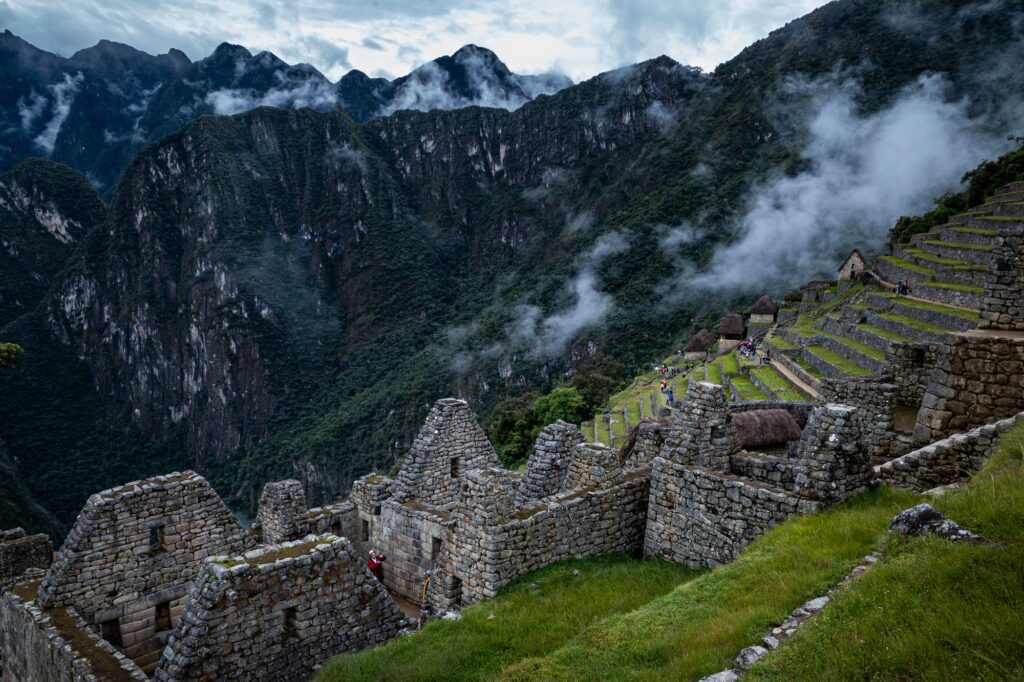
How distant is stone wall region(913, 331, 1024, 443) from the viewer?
20.0 ft

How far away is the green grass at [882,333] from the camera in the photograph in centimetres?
2299

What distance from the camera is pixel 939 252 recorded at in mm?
31875

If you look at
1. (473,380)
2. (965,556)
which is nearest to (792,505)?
(965,556)

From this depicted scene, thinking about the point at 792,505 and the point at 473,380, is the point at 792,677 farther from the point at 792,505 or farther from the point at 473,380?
the point at 473,380

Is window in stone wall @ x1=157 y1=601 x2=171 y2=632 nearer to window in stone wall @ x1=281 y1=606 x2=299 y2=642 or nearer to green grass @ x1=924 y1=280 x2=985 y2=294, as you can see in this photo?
window in stone wall @ x1=281 y1=606 x2=299 y2=642

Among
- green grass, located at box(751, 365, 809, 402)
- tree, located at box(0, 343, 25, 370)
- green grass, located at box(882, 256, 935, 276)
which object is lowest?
green grass, located at box(751, 365, 809, 402)

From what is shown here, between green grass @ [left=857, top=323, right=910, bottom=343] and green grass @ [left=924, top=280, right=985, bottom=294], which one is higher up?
green grass @ [left=924, top=280, right=985, bottom=294]

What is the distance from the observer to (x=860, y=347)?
83.6 feet

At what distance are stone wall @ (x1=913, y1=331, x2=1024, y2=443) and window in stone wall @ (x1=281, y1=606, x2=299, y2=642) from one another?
7.21m

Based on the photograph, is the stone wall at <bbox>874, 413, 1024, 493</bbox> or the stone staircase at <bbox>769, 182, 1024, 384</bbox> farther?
the stone staircase at <bbox>769, 182, 1024, 384</bbox>

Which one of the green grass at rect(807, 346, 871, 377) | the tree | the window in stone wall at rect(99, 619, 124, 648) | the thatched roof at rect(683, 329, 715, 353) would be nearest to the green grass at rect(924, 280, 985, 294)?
the green grass at rect(807, 346, 871, 377)

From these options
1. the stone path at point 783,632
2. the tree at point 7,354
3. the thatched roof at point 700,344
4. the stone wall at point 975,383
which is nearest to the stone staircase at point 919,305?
the stone wall at point 975,383

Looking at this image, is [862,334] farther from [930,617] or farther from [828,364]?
[930,617]

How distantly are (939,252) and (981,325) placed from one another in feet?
102
